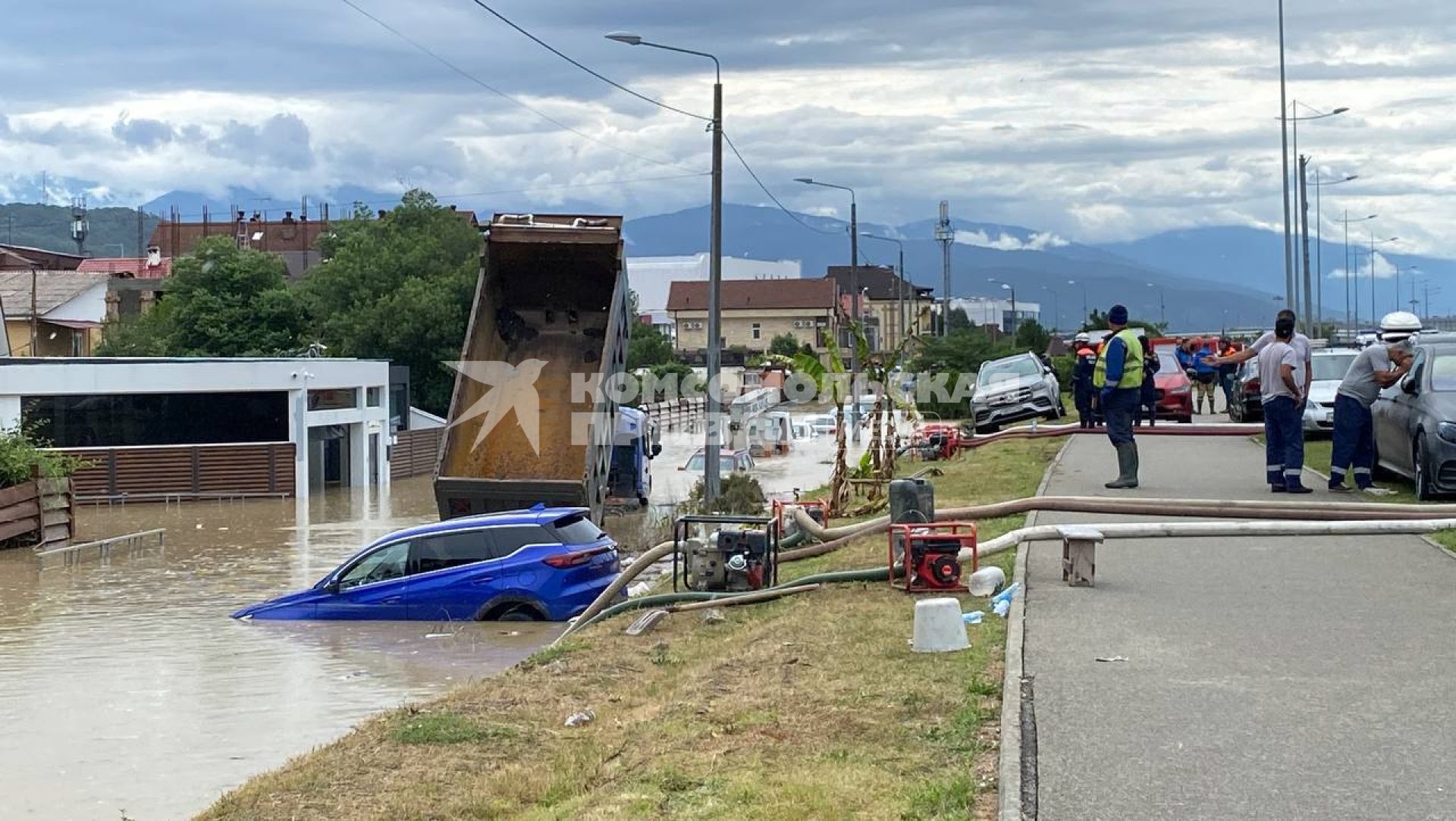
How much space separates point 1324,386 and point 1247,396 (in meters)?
4.15

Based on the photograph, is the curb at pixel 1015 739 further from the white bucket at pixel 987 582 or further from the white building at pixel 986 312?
the white building at pixel 986 312

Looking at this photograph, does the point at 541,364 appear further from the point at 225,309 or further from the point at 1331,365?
the point at 225,309

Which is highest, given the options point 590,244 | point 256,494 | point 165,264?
point 165,264

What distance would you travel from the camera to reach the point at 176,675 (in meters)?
14.8

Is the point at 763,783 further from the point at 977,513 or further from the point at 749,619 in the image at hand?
the point at 977,513

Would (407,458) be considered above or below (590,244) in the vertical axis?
below

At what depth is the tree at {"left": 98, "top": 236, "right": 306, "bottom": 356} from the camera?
2790 inches

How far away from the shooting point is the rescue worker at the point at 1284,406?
15.7 metres

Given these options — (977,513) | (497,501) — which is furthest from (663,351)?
(977,513)

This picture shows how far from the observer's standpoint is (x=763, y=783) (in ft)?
22.4

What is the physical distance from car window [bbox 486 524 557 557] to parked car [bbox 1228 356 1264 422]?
1493 cm

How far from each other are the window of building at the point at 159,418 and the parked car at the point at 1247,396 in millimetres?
27097

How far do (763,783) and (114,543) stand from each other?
25033mm

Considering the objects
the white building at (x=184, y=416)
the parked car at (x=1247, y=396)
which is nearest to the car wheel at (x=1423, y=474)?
the parked car at (x=1247, y=396)
